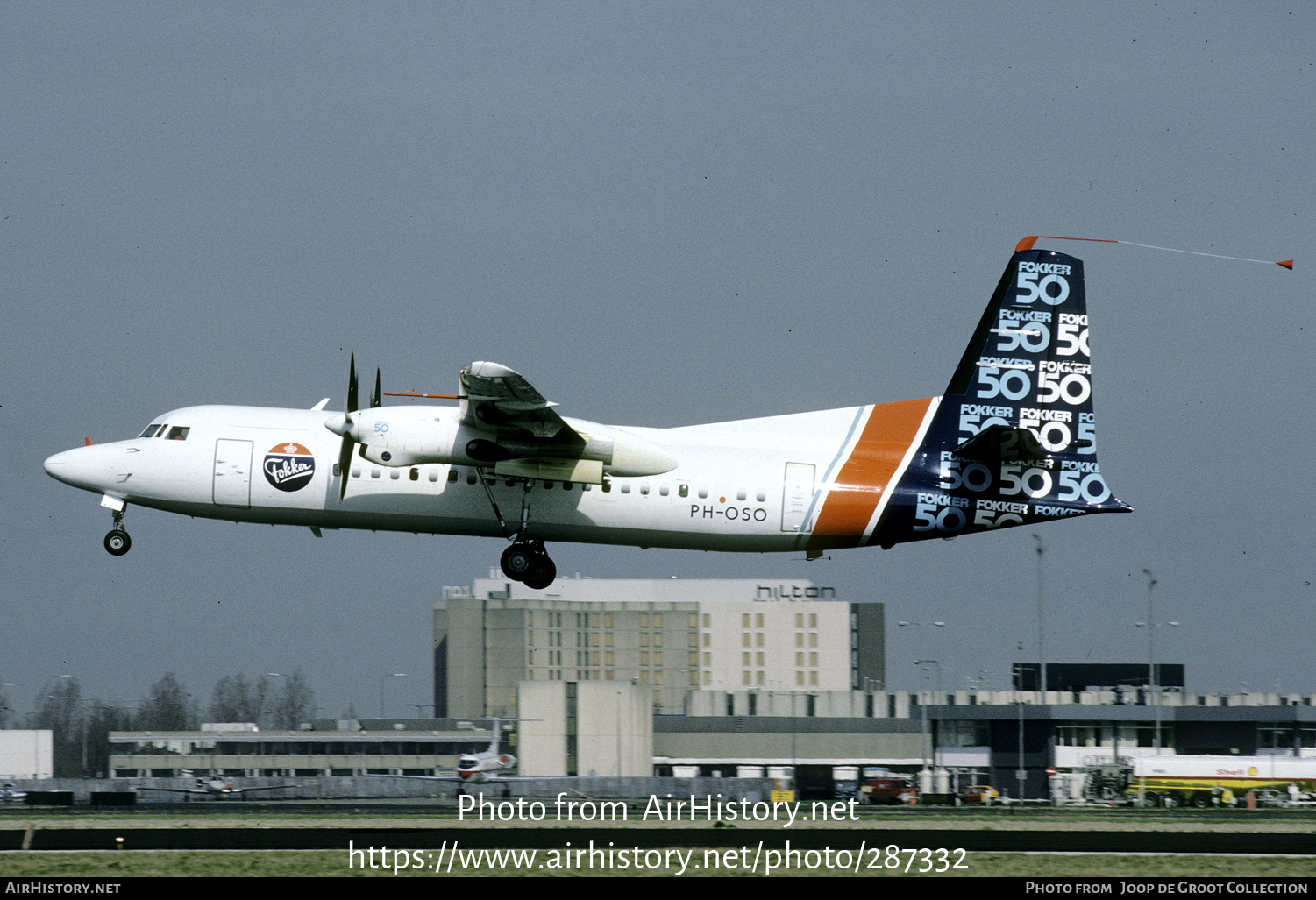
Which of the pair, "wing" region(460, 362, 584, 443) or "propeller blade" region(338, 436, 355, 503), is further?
"propeller blade" region(338, 436, 355, 503)

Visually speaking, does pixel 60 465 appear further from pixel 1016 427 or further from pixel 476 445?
pixel 1016 427

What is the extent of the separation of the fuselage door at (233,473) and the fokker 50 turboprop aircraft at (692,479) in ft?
0.07

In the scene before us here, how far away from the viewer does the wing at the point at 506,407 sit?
69.5ft

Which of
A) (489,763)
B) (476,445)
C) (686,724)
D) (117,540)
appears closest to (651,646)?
(686,724)

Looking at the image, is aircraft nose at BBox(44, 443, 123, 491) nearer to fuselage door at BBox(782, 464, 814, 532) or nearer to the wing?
the wing

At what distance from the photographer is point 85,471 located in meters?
24.3

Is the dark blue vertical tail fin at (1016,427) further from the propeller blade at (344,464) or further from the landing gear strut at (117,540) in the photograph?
the landing gear strut at (117,540)

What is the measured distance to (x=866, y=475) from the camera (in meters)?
23.6

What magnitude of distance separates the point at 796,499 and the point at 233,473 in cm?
921

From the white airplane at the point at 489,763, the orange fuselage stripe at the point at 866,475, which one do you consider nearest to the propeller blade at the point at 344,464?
the orange fuselage stripe at the point at 866,475

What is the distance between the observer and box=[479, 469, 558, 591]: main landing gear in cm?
2345

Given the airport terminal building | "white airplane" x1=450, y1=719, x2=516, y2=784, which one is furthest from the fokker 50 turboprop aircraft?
"white airplane" x1=450, y1=719, x2=516, y2=784

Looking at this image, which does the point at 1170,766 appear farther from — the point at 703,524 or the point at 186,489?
the point at 186,489

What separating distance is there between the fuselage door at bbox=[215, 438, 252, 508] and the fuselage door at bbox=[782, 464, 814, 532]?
8773 mm
